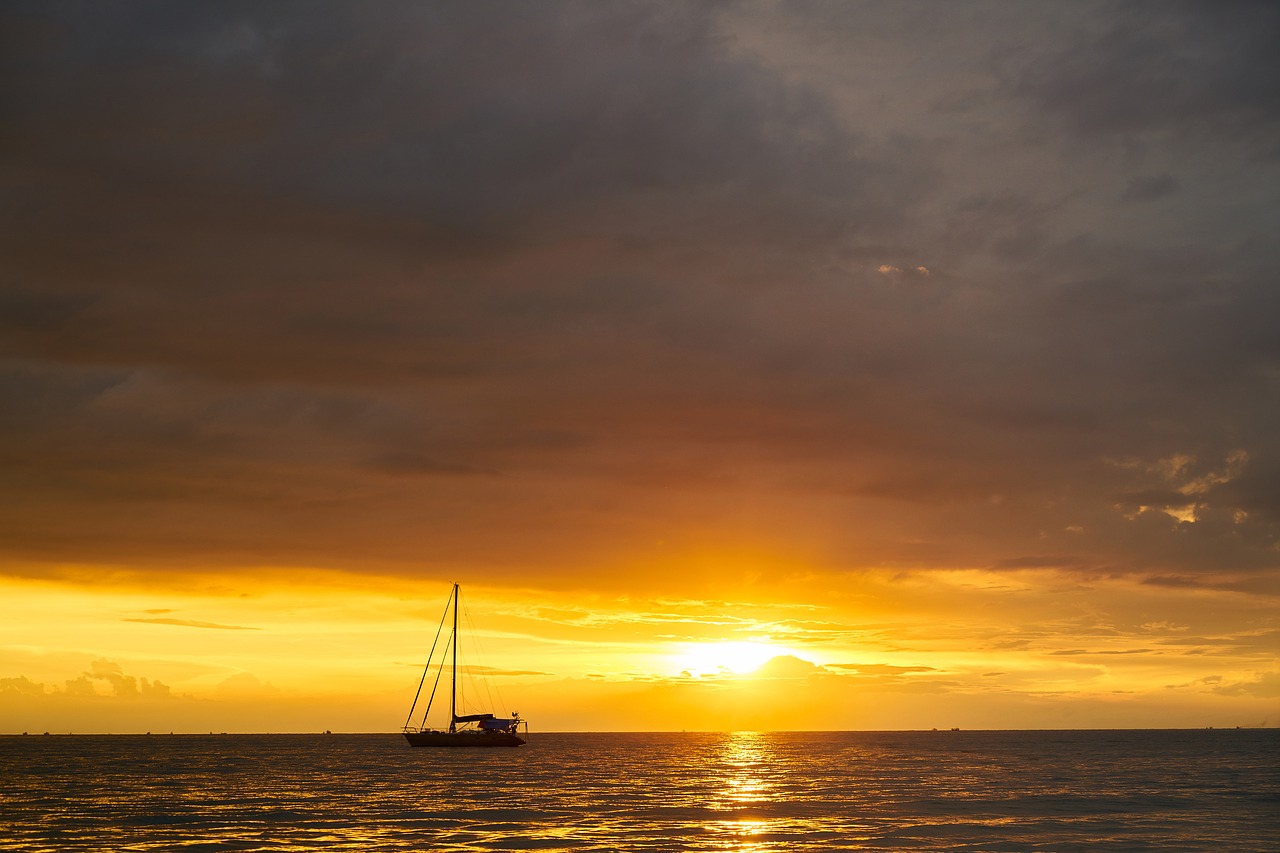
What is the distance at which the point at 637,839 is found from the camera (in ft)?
250

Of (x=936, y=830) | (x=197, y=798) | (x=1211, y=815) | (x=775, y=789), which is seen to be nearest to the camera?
(x=936, y=830)

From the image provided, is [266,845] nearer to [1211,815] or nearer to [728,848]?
[728,848]

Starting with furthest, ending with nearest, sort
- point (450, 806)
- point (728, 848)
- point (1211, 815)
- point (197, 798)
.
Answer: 1. point (197, 798)
2. point (450, 806)
3. point (1211, 815)
4. point (728, 848)

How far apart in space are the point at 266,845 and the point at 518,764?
123 m

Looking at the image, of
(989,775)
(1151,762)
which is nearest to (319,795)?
(989,775)

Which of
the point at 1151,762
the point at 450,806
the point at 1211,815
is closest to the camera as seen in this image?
the point at 1211,815

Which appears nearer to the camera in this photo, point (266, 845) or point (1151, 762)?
point (266, 845)

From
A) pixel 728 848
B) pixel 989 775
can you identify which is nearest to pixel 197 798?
pixel 728 848

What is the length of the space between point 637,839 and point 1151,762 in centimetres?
14948

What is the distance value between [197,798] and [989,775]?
104 meters

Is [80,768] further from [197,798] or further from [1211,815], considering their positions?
[1211,815]

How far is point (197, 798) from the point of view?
112 metres

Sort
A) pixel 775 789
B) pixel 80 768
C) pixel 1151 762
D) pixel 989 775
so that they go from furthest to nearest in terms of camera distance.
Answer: pixel 1151 762
pixel 80 768
pixel 989 775
pixel 775 789

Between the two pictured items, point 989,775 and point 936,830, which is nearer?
point 936,830
